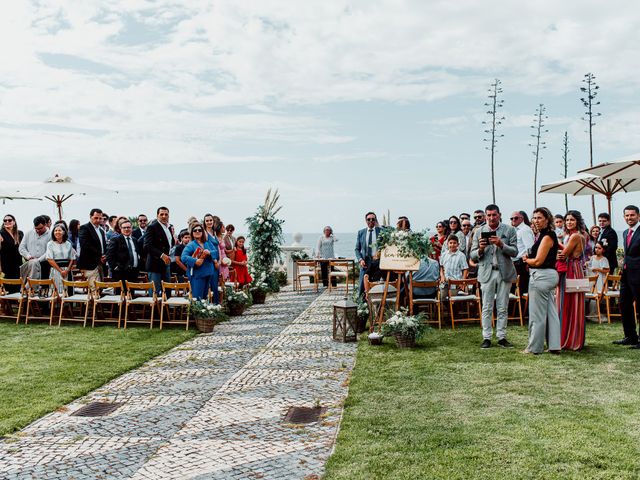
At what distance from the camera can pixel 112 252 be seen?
11211 mm

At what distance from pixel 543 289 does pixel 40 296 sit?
860cm

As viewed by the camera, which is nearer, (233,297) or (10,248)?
(10,248)

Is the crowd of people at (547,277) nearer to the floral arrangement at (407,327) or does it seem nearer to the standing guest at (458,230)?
the floral arrangement at (407,327)

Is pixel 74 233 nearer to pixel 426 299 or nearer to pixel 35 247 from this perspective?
pixel 35 247

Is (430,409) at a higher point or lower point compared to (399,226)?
lower

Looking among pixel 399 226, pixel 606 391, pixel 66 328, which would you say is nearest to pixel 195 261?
pixel 66 328

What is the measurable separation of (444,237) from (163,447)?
8783mm

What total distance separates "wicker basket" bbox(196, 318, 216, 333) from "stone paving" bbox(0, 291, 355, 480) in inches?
57.7

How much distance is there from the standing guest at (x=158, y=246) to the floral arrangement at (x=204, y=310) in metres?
1.25

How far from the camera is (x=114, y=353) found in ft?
27.5

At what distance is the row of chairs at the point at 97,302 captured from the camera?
34.7ft

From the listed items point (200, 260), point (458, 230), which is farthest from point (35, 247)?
point (458, 230)

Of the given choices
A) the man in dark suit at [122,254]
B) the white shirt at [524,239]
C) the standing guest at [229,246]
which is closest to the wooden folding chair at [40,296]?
the man in dark suit at [122,254]

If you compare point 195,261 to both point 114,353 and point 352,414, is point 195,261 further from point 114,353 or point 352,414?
point 352,414
